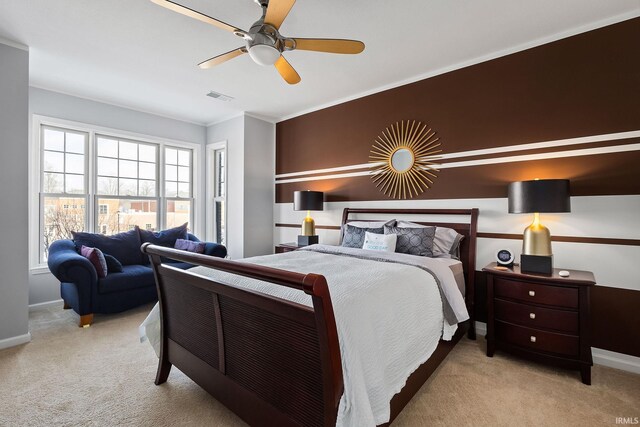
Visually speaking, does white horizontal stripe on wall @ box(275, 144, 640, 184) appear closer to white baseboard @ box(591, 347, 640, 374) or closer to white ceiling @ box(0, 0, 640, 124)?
white ceiling @ box(0, 0, 640, 124)

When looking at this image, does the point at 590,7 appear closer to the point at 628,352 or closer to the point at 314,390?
the point at 628,352

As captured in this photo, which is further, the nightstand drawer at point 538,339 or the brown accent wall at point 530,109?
the brown accent wall at point 530,109

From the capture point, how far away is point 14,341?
9.11 ft

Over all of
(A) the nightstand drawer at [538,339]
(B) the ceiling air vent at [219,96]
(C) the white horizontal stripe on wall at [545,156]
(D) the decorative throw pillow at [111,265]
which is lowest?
(A) the nightstand drawer at [538,339]

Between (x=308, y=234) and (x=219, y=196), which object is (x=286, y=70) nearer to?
(x=308, y=234)

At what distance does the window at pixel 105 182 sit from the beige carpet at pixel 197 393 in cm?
200

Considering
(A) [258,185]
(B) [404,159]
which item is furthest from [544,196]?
(A) [258,185]

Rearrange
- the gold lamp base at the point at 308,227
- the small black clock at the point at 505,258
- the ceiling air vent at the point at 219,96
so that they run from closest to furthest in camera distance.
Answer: the small black clock at the point at 505,258
the ceiling air vent at the point at 219,96
the gold lamp base at the point at 308,227

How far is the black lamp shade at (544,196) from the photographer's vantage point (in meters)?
2.33

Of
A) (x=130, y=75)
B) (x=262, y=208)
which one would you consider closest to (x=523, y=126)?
(x=262, y=208)

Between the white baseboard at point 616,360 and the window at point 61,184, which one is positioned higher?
the window at point 61,184

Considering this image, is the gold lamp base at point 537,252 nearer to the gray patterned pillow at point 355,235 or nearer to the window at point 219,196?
the gray patterned pillow at point 355,235

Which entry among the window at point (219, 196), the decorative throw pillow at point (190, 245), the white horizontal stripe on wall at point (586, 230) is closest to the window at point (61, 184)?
the decorative throw pillow at point (190, 245)

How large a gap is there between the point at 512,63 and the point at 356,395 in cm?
331
